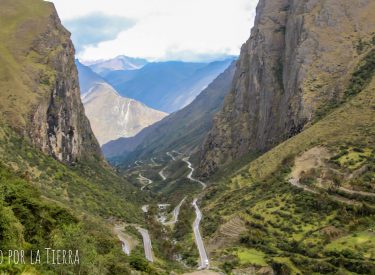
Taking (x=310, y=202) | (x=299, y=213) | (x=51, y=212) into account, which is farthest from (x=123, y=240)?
(x=51, y=212)

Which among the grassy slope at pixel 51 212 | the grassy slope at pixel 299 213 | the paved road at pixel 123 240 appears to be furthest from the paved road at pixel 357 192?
the grassy slope at pixel 51 212

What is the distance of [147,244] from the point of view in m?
143

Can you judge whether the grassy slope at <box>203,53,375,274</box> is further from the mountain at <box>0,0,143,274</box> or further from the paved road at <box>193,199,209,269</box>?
the mountain at <box>0,0,143,274</box>

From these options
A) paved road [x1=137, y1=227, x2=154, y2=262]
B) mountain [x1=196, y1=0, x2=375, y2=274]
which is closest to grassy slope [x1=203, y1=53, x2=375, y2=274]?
mountain [x1=196, y1=0, x2=375, y2=274]

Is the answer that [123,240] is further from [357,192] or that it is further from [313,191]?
[357,192]

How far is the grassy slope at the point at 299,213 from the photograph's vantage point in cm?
10438

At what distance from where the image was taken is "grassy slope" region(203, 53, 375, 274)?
342ft

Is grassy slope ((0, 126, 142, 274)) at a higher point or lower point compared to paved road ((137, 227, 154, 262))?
higher

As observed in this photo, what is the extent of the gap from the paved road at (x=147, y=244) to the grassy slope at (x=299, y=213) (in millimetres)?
16122

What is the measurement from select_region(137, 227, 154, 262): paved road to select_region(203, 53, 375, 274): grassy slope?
52.9 ft

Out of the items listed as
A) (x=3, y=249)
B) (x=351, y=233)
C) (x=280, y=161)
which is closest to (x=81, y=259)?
(x=3, y=249)

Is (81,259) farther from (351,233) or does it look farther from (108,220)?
(108,220)

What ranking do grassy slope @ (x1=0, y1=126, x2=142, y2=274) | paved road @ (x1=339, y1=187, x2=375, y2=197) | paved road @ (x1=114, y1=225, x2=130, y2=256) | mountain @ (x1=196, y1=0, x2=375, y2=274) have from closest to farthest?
grassy slope @ (x1=0, y1=126, x2=142, y2=274), mountain @ (x1=196, y1=0, x2=375, y2=274), paved road @ (x1=339, y1=187, x2=375, y2=197), paved road @ (x1=114, y1=225, x2=130, y2=256)

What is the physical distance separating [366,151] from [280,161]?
117 ft
